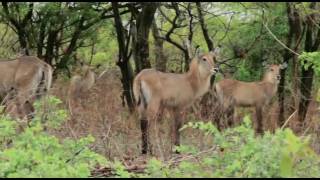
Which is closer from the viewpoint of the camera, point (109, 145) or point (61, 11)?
point (109, 145)

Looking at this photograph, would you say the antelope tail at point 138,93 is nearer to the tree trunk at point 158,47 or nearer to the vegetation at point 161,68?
the vegetation at point 161,68

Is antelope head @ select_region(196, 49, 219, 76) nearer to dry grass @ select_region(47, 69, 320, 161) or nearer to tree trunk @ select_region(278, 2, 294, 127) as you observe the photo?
dry grass @ select_region(47, 69, 320, 161)

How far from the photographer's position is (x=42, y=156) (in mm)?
4191

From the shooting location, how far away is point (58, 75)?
15742 millimetres

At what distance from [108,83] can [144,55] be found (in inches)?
171

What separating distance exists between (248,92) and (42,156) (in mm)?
9090

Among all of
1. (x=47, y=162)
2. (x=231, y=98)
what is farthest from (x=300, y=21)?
(x=47, y=162)

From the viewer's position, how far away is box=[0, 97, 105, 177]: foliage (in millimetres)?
3893

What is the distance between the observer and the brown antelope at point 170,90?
945 cm

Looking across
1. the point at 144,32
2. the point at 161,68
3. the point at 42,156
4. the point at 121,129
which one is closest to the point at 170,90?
the point at 121,129

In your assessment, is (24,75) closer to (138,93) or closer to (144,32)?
(138,93)

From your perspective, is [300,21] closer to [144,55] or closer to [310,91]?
[310,91]

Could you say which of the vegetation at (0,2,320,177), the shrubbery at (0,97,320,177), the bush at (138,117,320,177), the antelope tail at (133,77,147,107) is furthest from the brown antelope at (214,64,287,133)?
the bush at (138,117,320,177)

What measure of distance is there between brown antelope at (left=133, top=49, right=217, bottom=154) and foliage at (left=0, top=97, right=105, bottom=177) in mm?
3647
